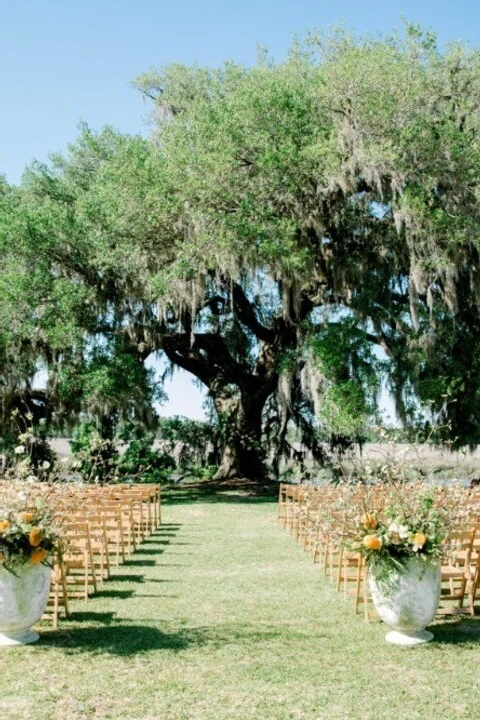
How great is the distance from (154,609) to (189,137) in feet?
43.7

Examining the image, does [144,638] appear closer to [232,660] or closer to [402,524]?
[232,660]

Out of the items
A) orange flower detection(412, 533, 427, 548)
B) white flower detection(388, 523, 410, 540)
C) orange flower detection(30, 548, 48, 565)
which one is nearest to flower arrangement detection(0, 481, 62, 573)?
orange flower detection(30, 548, 48, 565)

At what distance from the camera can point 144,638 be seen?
5.33 meters

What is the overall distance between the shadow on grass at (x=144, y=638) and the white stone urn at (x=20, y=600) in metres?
0.19

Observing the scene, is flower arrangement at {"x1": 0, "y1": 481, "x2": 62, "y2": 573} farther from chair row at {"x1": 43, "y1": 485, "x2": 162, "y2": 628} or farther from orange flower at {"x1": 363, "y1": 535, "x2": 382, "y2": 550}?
orange flower at {"x1": 363, "y1": 535, "x2": 382, "y2": 550}

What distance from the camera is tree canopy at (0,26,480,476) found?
53.0 ft

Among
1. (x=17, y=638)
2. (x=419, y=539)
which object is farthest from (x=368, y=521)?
(x=17, y=638)

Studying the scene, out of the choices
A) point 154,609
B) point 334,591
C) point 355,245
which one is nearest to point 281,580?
point 334,591

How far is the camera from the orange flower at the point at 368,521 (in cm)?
532

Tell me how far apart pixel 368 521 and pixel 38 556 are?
222cm

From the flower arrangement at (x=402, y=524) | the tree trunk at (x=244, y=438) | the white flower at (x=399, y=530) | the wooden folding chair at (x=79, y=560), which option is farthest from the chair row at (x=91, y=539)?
the tree trunk at (x=244, y=438)

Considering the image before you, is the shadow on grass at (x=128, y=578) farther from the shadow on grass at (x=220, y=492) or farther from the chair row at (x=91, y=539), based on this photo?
the shadow on grass at (x=220, y=492)

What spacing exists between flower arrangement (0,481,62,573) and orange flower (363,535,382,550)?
6.78 feet

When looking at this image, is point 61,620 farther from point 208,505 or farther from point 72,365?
point 72,365
